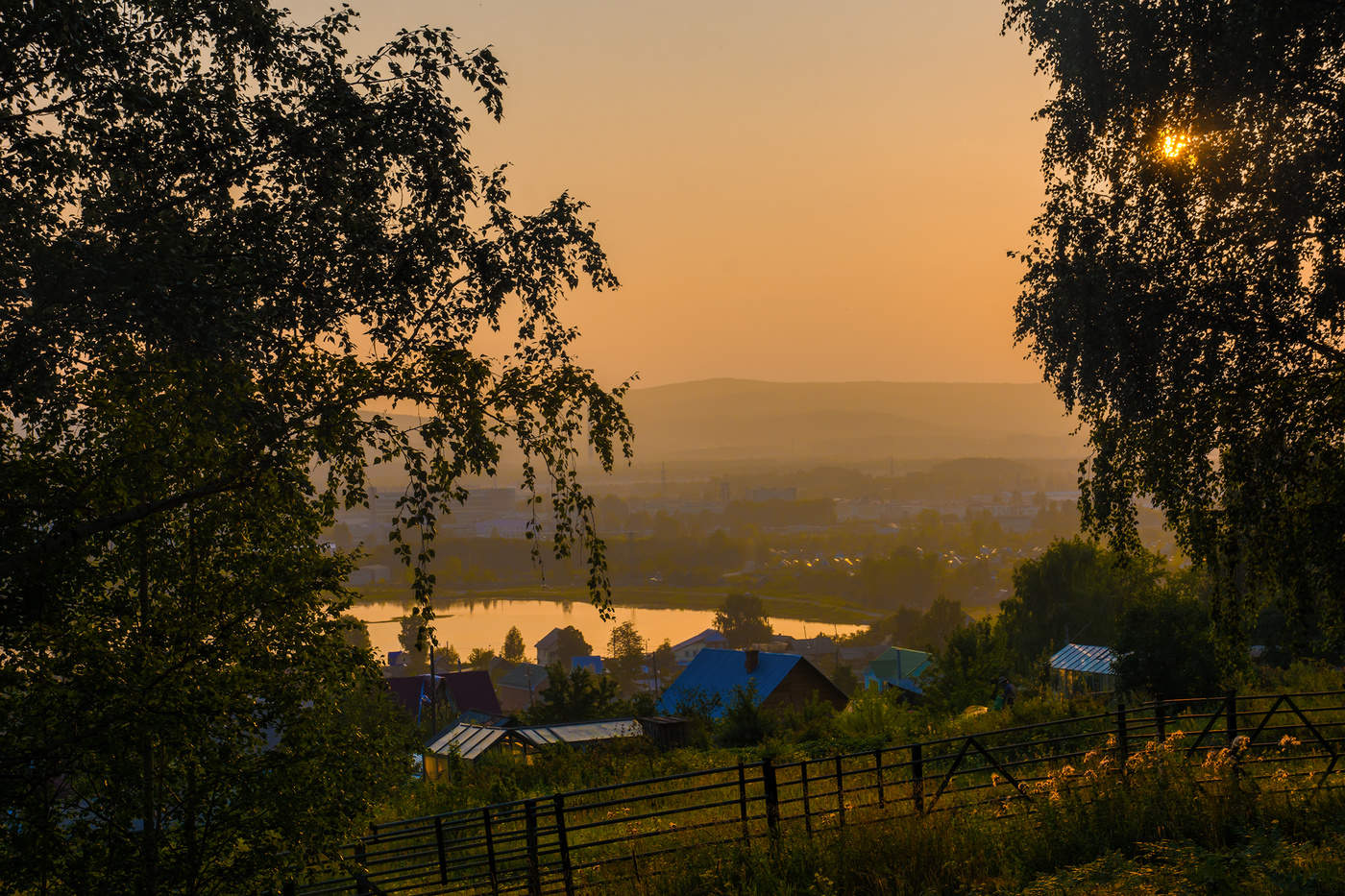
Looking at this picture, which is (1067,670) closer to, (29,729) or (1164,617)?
(1164,617)

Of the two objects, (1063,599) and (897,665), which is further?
(897,665)

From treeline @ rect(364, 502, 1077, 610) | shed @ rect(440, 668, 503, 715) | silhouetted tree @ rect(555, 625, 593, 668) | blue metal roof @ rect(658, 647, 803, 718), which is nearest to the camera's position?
blue metal roof @ rect(658, 647, 803, 718)

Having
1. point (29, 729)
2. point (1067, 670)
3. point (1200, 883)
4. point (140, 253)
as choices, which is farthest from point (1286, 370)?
point (1067, 670)

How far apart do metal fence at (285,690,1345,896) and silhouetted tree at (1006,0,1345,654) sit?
2.48 m

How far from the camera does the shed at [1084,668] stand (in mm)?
37812

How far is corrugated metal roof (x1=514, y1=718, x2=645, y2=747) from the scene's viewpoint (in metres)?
28.0

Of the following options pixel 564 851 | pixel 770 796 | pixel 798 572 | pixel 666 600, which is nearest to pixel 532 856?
pixel 564 851

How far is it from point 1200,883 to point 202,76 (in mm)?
11913

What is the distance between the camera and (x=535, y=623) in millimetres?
131250

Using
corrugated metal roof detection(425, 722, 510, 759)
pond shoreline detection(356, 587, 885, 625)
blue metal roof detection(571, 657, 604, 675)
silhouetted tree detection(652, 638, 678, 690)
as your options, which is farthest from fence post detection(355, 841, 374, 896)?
pond shoreline detection(356, 587, 885, 625)

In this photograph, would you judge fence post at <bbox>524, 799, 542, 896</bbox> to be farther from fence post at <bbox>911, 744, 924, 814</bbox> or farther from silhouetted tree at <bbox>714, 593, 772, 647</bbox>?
silhouetted tree at <bbox>714, 593, 772, 647</bbox>

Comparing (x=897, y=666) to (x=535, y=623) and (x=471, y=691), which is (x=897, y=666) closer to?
(x=471, y=691)

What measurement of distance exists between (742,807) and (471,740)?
19.2m

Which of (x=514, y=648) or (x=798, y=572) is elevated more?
(x=798, y=572)
